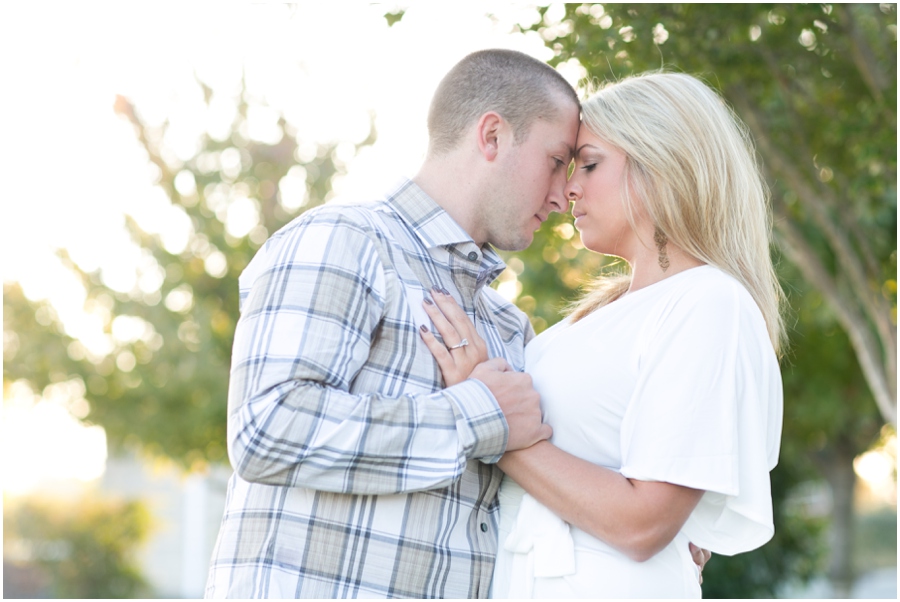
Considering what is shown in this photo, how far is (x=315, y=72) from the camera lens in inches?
434

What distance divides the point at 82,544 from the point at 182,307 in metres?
7.36

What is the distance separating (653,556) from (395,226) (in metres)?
1.14

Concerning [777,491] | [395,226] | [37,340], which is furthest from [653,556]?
[37,340]

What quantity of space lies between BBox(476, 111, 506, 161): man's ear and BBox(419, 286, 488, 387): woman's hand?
0.60m

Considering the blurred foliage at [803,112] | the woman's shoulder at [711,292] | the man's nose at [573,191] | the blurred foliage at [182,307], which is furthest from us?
the blurred foliage at [182,307]

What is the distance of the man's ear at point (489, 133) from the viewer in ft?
9.92

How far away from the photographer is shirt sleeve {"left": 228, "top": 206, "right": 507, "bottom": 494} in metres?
2.22

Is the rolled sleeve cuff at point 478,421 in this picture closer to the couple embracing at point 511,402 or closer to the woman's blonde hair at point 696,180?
the couple embracing at point 511,402

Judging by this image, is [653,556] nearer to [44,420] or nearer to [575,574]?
[575,574]

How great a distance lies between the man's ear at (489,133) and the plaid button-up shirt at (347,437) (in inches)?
21.4

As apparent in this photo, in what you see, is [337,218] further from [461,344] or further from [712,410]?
[712,410]

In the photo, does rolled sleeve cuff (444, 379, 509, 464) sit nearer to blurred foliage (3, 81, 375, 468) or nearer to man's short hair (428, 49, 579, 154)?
man's short hair (428, 49, 579, 154)

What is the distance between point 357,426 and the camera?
2.23m

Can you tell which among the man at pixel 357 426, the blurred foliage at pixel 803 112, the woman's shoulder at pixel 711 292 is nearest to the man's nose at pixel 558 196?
the man at pixel 357 426
